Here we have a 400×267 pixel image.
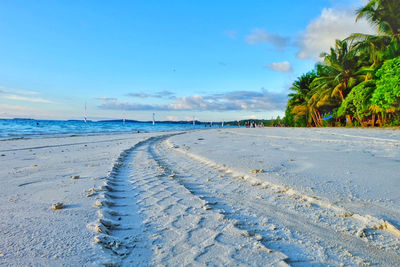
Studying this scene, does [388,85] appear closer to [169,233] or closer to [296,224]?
[296,224]

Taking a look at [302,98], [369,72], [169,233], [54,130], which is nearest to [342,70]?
[369,72]

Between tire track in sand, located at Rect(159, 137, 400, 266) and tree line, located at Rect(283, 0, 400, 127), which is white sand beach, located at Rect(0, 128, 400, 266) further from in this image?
tree line, located at Rect(283, 0, 400, 127)

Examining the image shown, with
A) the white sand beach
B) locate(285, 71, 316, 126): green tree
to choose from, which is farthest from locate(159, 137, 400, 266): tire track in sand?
locate(285, 71, 316, 126): green tree

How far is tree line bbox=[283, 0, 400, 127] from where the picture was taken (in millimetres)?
13113

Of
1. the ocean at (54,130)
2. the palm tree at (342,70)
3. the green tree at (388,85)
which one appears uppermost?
the palm tree at (342,70)

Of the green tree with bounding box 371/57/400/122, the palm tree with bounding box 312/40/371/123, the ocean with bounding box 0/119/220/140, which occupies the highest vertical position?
the palm tree with bounding box 312/40/371/123

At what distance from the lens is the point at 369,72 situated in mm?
16391

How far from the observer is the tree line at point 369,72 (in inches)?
516

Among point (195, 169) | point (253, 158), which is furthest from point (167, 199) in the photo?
point (253, 158)

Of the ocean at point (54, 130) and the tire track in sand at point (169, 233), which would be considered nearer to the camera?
the tire track in sand at point (169, 233)

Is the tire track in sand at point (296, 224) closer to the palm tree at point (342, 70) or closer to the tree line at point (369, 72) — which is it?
the tree line at point (369, 72)

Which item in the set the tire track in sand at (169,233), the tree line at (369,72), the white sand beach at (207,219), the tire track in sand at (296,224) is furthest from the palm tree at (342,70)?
the tire track in sand at (169,233)

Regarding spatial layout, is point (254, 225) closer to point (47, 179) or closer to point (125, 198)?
point (125, 198)

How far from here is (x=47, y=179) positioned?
337cm
